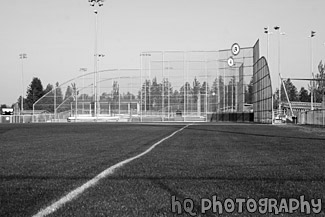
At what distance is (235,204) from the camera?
5734 mm

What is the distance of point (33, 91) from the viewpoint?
15700 cm

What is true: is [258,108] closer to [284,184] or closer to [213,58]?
[213,58]

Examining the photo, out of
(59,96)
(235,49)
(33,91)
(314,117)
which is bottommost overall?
(314,117)

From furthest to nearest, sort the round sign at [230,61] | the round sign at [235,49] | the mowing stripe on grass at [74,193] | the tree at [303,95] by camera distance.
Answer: the tree at [303,95]
the round sign at [230,61]
the round sign at [235,49]
the mowing stripe on grass at [74,193]

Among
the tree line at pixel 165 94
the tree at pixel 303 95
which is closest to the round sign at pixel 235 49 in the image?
the tree line at pixel 165 94

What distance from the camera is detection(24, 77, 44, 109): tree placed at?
157000 mm

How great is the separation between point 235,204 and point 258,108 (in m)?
55.0

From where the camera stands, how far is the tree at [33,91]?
157 metres

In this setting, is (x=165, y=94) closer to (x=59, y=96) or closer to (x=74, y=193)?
(x=59, y=96)

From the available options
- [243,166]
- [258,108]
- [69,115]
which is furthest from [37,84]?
[243,166]

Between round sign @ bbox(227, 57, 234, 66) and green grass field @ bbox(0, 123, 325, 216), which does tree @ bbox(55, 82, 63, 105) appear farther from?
green grass field @ bbox(0, 123, 325, 216)

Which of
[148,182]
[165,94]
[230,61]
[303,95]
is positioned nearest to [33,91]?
[165,94]

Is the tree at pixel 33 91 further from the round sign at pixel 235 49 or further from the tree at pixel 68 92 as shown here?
the round sign at pixel 235 49

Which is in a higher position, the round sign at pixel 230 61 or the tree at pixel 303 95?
the round sign at pixel 230 61
